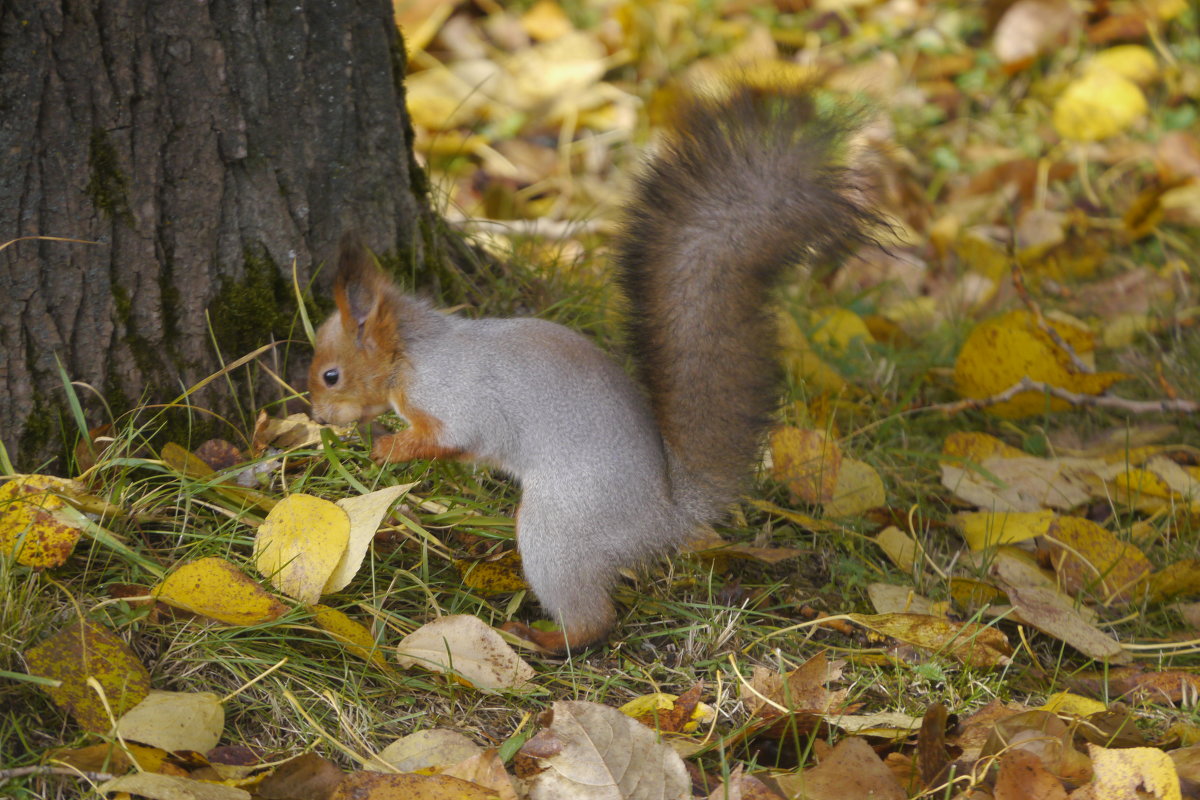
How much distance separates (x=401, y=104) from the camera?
1895mm

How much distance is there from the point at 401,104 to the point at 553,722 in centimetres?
112

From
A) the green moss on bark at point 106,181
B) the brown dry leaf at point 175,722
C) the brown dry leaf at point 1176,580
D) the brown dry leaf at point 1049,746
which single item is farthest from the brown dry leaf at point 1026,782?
the green moss on bark at point 106,181

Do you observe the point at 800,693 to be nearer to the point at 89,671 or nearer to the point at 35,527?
the point at 89,671

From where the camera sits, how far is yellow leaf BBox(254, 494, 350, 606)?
4.66ft

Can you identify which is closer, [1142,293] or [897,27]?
[1142,293]

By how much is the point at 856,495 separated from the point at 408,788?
0.95 metres

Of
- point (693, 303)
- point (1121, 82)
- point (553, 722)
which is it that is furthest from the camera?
point (1121, 82)

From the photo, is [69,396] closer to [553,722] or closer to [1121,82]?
[553,722]

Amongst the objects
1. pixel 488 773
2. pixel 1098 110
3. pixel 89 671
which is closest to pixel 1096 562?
pixel 488 773

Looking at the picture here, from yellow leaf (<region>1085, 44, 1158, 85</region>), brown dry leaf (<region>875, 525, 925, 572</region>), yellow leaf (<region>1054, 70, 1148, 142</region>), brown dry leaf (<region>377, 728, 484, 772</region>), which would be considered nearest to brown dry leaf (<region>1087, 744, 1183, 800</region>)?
brown dry leaf (<region>875, 525, 925, 572</region>)

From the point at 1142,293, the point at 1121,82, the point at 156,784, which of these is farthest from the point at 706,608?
the point at 1121,82

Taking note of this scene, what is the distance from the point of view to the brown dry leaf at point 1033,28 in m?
3.76

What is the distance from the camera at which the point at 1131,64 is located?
143 inches

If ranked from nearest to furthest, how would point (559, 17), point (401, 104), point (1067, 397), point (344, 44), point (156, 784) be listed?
point (156, 784) < point (344, 44) < point (401, 104) < point (1067, 397) < point (559, 17)
